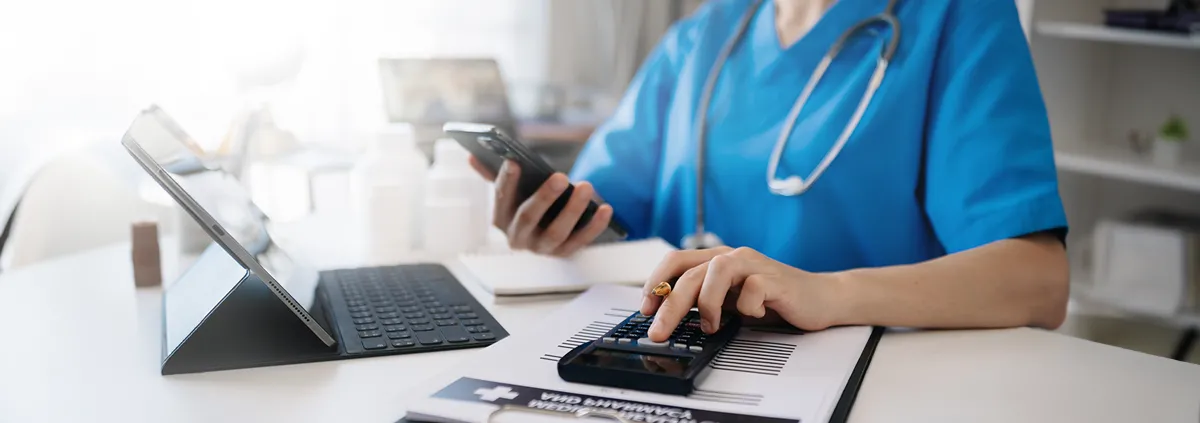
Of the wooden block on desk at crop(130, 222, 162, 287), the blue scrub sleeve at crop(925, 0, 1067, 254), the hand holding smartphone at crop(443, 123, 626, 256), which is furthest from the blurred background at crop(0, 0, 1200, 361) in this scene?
the blue scrub sleeve at crop(925, 0, 1067, 254)

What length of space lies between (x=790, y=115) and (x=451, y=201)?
425mm

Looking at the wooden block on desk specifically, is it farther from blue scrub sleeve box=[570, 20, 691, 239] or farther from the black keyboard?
blue scrub sleeve box=[570, 20, 691, 239]

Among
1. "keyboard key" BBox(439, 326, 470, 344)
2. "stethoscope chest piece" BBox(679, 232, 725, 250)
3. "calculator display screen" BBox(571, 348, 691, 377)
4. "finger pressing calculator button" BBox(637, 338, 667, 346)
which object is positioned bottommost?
"stethoscope chest piece" BBox(679, 232, 725, 250)

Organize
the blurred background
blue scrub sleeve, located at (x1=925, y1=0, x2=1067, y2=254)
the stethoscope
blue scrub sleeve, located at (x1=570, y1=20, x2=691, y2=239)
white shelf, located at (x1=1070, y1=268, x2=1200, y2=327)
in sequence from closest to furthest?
blue scrub sleeve, located at (x1=925, y1=0, x2=1067, y2=254)
the stethoscope
blue scrub sleeve, located at (x1=570, y1=20, x2=691, y2=239)
the blurred background
white shelf, located at (x1=1070, y1=268, x2=1200, y2=327)

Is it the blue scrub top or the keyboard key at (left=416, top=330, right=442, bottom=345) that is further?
the blue scrub top

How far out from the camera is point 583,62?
315 centimetres

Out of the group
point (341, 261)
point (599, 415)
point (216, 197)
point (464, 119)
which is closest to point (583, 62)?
point (464, 119)

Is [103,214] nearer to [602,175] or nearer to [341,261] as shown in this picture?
[341,261]

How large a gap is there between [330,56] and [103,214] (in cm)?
106

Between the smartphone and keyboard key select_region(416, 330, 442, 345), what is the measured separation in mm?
212

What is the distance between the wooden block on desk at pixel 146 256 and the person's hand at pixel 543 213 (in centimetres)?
35

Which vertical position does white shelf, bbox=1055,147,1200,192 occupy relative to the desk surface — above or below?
below

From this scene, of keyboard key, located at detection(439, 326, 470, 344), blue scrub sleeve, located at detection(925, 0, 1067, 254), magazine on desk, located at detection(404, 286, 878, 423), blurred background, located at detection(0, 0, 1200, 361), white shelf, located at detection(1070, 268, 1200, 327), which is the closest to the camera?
magazine on desk, located at detection(404, 286, 878, 423)

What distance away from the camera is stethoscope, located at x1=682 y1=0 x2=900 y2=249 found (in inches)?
47.5
